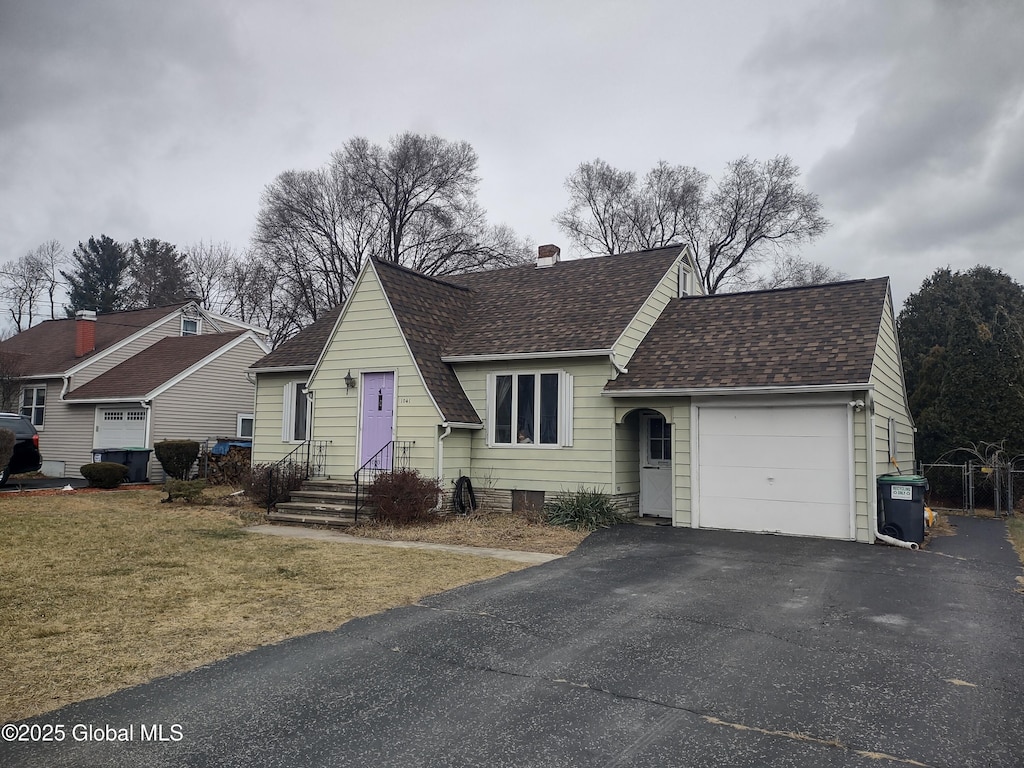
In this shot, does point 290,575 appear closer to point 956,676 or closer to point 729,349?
point 956,676

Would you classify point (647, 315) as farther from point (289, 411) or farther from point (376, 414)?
point (289, 411)

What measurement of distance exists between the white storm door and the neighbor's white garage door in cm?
134

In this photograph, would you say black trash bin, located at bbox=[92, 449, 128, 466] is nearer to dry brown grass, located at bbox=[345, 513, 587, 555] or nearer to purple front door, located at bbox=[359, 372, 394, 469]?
purple front door, located at bbox=[359, 372, 394, 469]

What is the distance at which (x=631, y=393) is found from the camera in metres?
13.4

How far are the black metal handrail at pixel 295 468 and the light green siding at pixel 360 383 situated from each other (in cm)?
23

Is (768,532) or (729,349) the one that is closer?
(768,532)

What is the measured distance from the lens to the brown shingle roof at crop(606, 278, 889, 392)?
40.9 ft

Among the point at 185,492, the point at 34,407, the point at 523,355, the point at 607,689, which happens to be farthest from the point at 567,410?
the point at 34,407

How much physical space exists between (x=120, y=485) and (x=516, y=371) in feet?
42.2

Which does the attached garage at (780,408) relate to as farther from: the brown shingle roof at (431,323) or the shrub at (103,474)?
the shrub at (103,474)

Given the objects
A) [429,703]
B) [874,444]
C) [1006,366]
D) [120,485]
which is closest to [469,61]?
[874,444]

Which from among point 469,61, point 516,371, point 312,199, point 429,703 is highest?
point 312,199

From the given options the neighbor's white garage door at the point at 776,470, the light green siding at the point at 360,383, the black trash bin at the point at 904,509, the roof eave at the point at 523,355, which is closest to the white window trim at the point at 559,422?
the roof eave at the point at 523,355

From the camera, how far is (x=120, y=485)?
20344 millimetres
